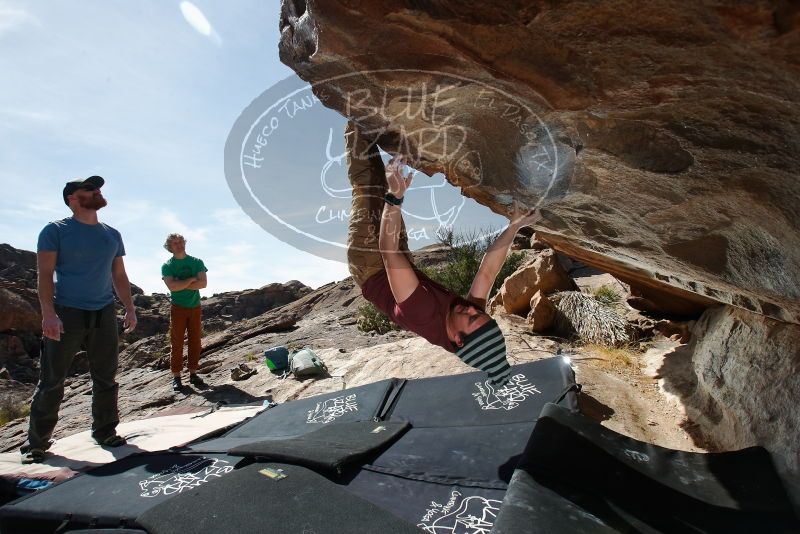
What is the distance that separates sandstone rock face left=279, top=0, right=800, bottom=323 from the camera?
1.20 m

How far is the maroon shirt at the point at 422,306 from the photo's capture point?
2.45 m

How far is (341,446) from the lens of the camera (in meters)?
2.87

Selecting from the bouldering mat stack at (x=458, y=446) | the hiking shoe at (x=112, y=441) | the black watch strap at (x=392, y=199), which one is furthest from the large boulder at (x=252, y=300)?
the black watch strap at (x=392, y=199)

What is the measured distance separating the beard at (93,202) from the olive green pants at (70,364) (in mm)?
771

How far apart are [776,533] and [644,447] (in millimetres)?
837

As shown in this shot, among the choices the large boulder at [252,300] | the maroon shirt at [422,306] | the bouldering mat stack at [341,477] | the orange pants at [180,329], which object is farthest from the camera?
the large boulder at [252,300]

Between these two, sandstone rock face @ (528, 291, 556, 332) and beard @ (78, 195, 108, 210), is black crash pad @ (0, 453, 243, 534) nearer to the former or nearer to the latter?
beard @ (78, 195, 108, 210)

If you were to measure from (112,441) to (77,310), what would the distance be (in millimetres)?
1106

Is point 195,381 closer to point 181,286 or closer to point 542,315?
point 181,286

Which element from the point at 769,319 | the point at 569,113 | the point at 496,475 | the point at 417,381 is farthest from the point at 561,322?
the point at 569,113

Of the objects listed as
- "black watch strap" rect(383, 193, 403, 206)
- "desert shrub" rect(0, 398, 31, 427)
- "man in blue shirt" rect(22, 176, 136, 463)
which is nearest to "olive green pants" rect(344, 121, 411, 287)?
"black watch strap" rect(383, 193, 403, 206)

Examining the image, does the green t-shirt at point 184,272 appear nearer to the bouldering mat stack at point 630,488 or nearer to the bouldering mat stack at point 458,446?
the bouldering mat stack at point 458,446

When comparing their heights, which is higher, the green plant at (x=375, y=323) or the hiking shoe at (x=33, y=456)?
the green plant at (x=375, y=323)

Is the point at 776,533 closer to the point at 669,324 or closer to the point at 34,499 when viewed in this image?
the point at 34,499
